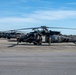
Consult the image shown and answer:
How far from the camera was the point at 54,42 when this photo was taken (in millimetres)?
48281

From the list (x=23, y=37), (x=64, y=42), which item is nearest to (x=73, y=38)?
(x=64, y=42)

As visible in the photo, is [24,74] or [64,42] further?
[64,42]

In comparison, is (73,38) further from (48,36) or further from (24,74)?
(24,74)

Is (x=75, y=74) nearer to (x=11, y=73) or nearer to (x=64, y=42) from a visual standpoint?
(x=11, y=73)

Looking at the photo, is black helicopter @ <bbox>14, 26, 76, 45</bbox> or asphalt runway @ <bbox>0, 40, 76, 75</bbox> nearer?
asphalt runway @ <bbox>0, 40, 76, 75</bbox>

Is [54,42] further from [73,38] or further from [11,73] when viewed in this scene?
[11,73]

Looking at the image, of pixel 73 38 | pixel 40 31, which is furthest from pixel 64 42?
pixel 40 31

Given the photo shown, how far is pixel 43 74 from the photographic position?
10945mm

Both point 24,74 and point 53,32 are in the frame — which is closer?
point 24,74

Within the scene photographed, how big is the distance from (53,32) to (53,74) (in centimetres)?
3673

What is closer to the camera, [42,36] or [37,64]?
[37,64]

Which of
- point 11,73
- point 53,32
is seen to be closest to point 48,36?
point 53,32

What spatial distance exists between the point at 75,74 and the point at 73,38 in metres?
38.0

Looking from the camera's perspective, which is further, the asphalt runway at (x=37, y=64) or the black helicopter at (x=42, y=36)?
the black helicopter at (x=42, y=36)
